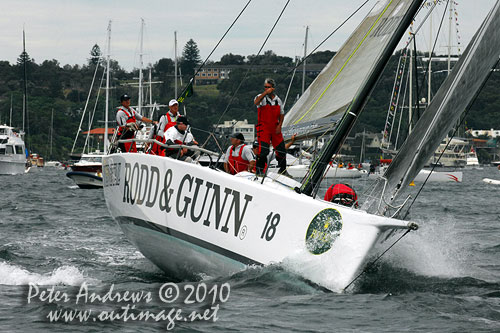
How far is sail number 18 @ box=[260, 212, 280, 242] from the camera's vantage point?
5.66 meters

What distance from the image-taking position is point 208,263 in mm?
6180

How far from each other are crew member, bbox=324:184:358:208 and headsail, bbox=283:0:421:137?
532 millimetres

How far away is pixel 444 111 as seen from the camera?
18.5 feet

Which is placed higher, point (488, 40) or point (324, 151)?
point (488, 40)

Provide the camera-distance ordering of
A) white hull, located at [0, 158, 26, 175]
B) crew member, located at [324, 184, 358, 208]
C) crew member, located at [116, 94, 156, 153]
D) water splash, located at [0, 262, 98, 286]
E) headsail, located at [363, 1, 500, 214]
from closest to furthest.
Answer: headsail, located at [363, 1, 500, 214], water splash, located at [0, 262, 98, 286], crew member, located at [324, 184, 358, 208], crew member, located at [116, 94, 156, 153], white hull, located at [0, 158, 26, 175]

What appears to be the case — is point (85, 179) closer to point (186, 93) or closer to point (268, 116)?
point (186, 93)

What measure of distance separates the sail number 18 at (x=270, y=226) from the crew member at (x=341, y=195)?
1138mm

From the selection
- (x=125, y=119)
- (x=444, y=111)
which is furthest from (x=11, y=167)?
(x=444, y=111)

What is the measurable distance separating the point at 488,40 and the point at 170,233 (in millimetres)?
2937

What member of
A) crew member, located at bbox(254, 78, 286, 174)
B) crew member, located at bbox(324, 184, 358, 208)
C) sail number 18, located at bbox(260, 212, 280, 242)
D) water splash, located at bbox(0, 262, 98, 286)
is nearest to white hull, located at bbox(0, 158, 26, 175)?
water splash, located at bbox(0, 262, 98, 286)

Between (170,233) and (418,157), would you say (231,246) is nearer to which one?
(170,233)

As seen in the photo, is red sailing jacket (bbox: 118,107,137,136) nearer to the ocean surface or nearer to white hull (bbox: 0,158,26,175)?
the ocean surface

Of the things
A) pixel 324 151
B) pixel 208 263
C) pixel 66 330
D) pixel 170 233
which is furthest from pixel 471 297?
pixel 66 330

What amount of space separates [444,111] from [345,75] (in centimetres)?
157
